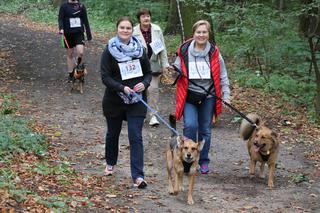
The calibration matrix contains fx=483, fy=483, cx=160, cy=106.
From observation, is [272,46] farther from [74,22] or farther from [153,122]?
[74,22]

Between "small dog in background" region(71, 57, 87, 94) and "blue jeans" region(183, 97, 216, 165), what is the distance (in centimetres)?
577

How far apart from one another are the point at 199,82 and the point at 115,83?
1.48 metres

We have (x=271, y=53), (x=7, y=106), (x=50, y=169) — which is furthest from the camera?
(x=271, y=53)

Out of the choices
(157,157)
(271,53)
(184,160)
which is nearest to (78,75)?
(157,157)

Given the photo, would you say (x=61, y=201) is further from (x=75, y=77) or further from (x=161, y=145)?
(x=75, y=77)

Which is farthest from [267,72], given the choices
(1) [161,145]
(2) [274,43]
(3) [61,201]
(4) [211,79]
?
(3) [61,201]

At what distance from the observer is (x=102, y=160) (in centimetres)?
796

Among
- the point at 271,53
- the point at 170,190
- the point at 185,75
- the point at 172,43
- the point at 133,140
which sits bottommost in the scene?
the point at 170,190

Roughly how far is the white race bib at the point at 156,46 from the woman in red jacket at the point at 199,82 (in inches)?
77.8

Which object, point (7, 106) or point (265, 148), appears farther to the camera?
point (7, 106)

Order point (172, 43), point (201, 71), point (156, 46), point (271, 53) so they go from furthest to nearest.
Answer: point (172, 43) → point (271, 53) → point (156, 46) → point (201, 71)

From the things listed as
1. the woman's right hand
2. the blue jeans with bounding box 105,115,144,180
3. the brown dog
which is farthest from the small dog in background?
the woman's right hand

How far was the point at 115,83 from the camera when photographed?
625cm

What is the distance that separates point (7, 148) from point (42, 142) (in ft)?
3.18
